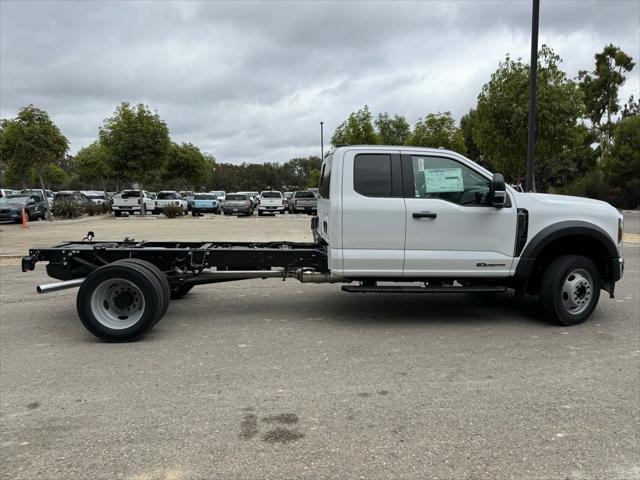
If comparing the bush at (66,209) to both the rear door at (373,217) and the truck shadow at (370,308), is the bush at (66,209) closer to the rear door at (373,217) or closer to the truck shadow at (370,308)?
the truck shadow at (370,308)

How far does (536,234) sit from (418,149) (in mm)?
1621

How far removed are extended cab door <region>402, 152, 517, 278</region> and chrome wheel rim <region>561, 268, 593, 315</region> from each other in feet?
2.54

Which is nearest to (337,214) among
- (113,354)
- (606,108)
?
(113,354)

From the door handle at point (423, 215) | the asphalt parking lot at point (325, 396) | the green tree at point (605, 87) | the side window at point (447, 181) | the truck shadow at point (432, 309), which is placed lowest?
the asphalt parking lot at point (325, 396)

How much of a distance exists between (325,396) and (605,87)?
155 ft

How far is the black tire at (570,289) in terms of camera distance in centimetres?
595

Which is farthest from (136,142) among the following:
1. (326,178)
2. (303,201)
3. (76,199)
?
(326,178)

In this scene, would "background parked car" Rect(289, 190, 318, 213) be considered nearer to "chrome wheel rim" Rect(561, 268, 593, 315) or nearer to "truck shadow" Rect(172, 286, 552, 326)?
"truck shadow" Rect(172, 286, 552, 326)

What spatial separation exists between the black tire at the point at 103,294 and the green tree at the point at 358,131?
2654 cm

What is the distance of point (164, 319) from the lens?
6.41 meters

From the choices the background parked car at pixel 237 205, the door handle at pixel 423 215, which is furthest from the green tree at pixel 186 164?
the door handle at pixel 423 215

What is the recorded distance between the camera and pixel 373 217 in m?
5.74

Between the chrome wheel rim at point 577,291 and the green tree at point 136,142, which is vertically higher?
the green tree at point 136,142

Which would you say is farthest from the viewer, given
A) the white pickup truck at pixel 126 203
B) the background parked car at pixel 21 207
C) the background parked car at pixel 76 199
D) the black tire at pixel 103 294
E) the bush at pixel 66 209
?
the background parked car at pixel 76 199
